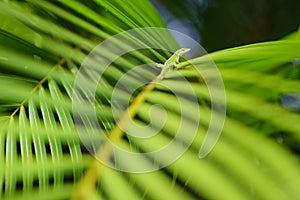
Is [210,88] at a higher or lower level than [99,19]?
lower

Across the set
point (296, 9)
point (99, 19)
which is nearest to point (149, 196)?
point (99, 19)

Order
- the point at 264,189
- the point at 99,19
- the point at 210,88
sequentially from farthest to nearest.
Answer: the point at 99,19 < the point at 210,88 < the point at 264,189

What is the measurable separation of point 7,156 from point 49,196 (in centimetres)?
7

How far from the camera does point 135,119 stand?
0.42m

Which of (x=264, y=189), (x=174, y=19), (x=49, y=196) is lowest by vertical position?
A: (x=264, y=189)

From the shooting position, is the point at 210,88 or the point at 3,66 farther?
the point at 3,66

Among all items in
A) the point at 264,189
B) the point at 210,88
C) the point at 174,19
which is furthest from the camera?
the point at 174,19

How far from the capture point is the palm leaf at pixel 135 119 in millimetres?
330

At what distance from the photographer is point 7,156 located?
44cm

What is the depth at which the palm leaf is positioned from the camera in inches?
13.0

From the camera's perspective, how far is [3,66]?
548 mm

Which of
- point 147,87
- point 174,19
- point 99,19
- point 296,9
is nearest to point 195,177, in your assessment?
point 147,87

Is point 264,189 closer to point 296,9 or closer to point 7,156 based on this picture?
point 7,156

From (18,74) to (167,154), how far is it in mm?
256
